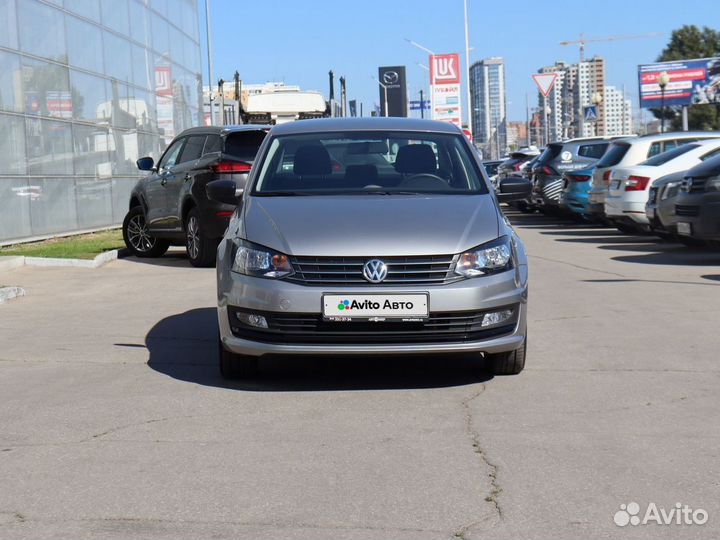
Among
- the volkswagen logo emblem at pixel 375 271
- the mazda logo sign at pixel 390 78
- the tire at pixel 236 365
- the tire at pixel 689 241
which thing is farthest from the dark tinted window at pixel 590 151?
the mazda logo sign at pixel 390 78

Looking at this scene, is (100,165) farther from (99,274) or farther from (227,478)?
(227,478)

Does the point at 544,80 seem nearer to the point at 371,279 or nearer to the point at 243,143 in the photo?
the point at 243,143

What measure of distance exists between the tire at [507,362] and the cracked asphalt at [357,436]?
0.07m

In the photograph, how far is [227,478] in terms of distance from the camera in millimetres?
4797

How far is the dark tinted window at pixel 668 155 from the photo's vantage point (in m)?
17.7

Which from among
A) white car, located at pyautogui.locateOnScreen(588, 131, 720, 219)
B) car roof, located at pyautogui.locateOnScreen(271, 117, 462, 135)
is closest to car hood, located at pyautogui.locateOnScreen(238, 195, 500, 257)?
A: car roof, located at pyautogui.locateOnScreen(271, 117, 462, 135)

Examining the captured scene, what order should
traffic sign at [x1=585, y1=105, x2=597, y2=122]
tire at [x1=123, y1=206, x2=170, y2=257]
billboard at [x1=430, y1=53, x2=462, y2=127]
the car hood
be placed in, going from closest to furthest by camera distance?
the car hood < tire at [x1=123, y1=206, x2=170, y2=257] < traffic sign at [x1=585, y1=105, x2=597, y2=122] < billboard at [x1=430, y1=53, x2=462, y2=127]

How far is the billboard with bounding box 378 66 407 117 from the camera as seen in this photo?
114m

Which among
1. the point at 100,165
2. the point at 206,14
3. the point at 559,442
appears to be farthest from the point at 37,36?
the point at 206,14

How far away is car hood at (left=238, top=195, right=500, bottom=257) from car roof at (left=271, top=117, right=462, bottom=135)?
1.03 metres

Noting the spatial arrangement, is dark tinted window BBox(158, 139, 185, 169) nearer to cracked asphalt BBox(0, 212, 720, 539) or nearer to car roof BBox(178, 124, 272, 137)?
car roof BBox(178, 124, 272, 137)

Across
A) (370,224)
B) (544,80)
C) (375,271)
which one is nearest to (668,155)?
(370,224)

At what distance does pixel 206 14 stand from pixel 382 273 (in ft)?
144
